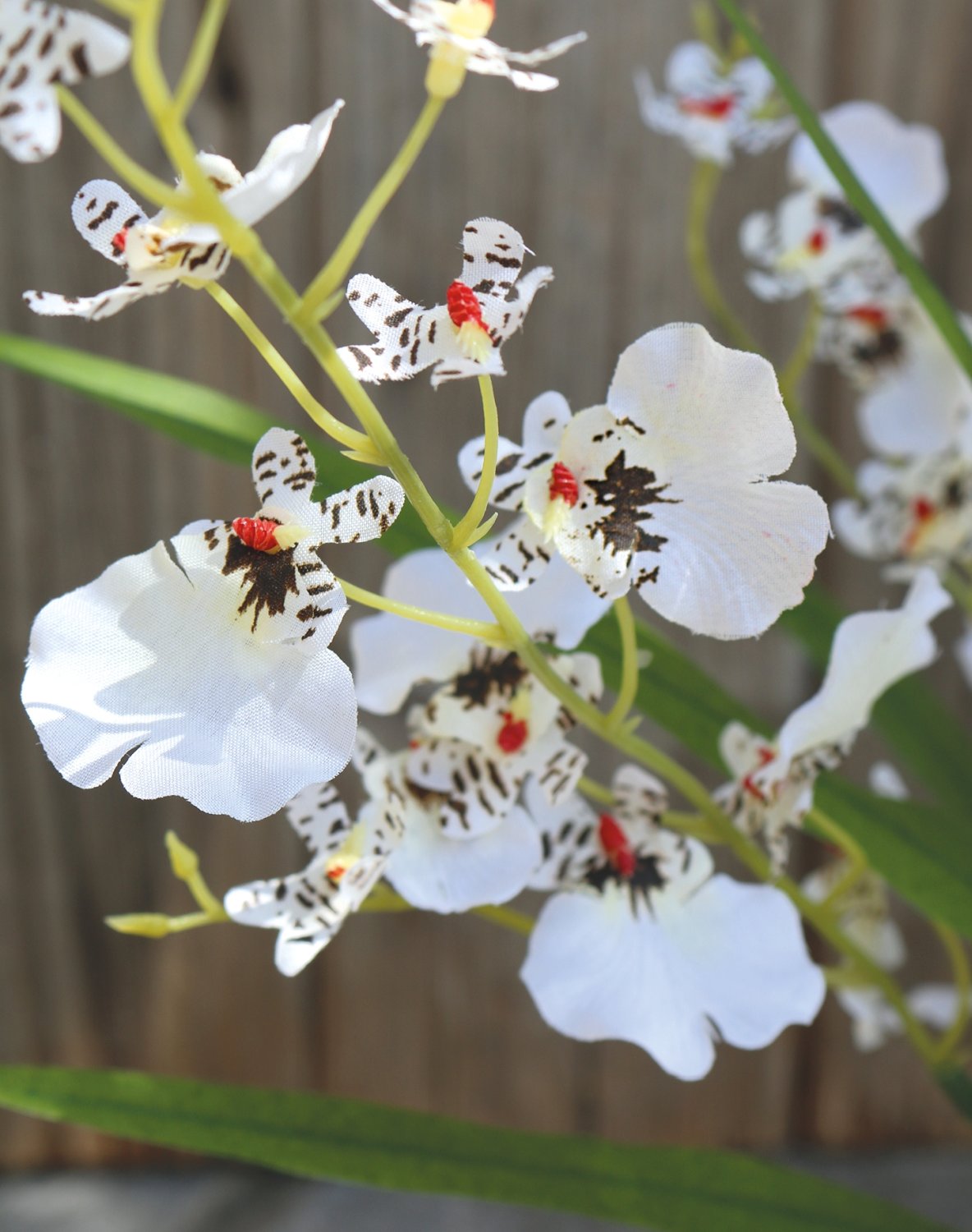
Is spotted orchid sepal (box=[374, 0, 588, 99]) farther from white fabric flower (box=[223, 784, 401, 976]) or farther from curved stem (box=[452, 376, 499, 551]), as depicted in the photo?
white fabric flower (box=[223, 784, 401, 976])

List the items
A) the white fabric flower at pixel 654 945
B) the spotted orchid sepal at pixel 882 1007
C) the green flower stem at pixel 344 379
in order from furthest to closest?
the spotted orchid sepal at pixel 882 1007 → the white fabric flower at pixel 654 945 → the green flower stem at pixel 344 379

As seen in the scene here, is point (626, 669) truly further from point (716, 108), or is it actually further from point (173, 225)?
point (716, 108)

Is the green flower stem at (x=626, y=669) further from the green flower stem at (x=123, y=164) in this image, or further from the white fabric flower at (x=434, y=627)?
the green flower stem at (x=123, y=164)

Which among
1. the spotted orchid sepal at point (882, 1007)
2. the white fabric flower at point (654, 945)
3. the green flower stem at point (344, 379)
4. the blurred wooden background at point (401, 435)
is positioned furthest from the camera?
the blurred wooden background at point (401, 435)

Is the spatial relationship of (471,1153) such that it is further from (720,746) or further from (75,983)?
(75,983)

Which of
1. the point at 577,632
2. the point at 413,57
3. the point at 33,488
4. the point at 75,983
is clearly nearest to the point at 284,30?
the point at 413,57

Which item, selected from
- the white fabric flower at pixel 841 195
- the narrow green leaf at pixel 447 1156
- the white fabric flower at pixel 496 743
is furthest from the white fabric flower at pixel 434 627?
the white fabric flower at pixel 841 195

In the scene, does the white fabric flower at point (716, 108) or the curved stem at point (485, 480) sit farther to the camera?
the white fabric flower at point (716, 108)
